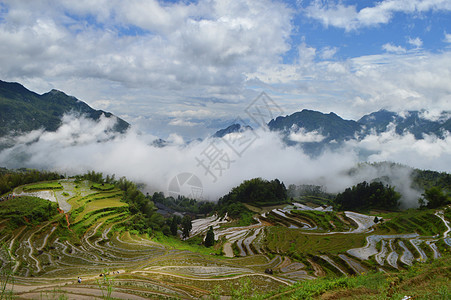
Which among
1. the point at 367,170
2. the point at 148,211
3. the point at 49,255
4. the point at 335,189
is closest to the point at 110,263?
the point at 49,255

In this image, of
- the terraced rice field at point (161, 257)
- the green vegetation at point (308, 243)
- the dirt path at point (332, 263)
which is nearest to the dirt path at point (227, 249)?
the terraced rice field at point (161, 257)

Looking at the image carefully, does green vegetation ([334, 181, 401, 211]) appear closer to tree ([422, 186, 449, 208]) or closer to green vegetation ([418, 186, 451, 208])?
tree ([422, 186, 449, 208])

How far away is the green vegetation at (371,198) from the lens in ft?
262

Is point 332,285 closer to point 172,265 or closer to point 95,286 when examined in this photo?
point 95,286

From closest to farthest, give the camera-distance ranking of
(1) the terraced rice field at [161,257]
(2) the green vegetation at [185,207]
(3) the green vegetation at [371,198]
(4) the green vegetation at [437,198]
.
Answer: (1) the terraced rice field at [161,257] → (4) the green vegetation at [437,198] → (3) the green vegetation at [371,198] → (2) the green vegetation at [185,207]

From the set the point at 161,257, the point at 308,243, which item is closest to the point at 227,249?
the point at 308,243

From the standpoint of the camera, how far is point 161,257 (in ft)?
94.6

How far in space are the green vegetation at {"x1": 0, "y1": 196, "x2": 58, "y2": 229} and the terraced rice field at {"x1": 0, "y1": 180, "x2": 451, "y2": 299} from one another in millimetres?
1086

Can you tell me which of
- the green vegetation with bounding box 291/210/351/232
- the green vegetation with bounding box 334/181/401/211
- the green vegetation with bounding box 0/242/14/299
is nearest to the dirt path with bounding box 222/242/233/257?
the green vegetation with bounding box 291/210/351/232

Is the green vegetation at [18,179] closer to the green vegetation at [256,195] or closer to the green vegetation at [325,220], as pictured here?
the green vegetation at [256,195]

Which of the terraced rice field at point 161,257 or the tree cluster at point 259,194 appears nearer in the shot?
the terraced rice field at point 161,257

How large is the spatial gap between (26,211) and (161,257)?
19737mm

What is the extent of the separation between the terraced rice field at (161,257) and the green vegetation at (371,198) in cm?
3301

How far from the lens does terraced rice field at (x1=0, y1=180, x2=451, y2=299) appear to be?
59.3ft
